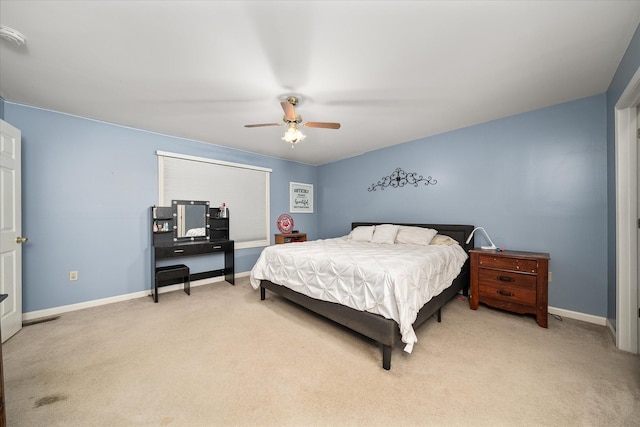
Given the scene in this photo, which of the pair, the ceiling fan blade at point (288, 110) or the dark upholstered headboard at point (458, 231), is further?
the dark upholstered headboard at point (458, 231)

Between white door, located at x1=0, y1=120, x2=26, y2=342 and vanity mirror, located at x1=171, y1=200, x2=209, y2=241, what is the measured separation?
60.3 inches

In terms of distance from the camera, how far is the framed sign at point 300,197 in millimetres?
5375

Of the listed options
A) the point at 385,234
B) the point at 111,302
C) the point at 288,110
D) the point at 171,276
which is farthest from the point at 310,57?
the point at 111,302

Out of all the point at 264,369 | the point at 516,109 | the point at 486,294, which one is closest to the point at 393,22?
the point at 516,109

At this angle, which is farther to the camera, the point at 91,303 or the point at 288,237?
the point at 288,237

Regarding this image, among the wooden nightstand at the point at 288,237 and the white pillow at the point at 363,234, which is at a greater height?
the white pillow at the point at 363,234

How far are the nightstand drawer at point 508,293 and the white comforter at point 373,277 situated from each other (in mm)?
340

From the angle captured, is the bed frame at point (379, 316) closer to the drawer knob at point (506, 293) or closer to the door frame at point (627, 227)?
the drawer knob at point (506, 293)

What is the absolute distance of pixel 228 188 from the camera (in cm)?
433

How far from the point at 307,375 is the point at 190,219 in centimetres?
316

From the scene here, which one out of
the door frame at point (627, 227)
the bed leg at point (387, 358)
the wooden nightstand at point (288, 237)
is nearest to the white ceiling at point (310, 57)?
the door frame at point (627, 227)

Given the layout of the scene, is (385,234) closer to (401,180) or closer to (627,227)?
(401,180)

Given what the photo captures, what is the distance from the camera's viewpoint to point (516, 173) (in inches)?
120

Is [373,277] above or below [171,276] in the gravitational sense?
above
